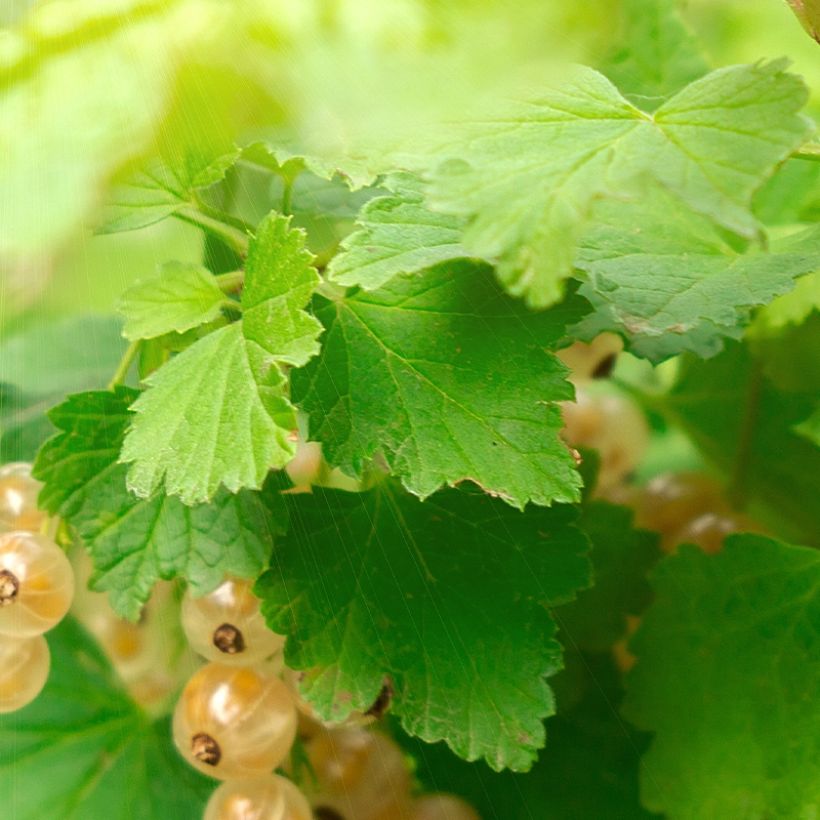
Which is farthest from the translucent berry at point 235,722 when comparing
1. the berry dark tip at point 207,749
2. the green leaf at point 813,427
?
the green leaf at point 813,427

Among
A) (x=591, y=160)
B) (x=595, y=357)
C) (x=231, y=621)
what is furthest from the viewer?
(x=595, y=357)

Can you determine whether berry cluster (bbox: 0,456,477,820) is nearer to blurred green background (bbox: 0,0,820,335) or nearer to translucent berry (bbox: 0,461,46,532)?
translucent berry (bbox: 0,461,46,532)

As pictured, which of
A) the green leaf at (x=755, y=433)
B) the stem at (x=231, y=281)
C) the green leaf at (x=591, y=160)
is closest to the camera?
the green leaf at (x=591, y=160)

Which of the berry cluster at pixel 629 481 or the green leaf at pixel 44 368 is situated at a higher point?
the green leaf at pixel 44 368

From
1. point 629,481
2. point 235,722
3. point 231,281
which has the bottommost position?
point 629,481

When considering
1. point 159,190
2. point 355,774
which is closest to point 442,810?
point 355,774

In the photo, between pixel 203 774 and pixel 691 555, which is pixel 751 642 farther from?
pixel 203 774

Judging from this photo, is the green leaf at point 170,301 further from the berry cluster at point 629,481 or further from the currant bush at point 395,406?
the berry cluster at point 629,481

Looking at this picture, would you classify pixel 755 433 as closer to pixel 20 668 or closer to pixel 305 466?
pixel 305 466

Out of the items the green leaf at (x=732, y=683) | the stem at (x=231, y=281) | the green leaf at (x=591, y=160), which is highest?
the green leaf at (x=591, y=160)
